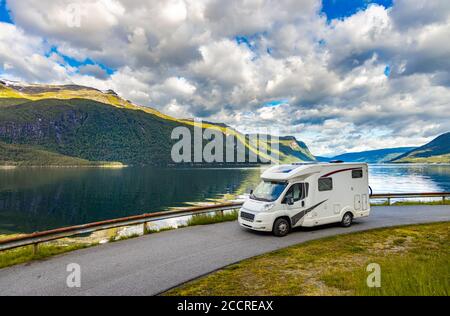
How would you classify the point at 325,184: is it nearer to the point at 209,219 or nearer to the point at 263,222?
the point at 263,222

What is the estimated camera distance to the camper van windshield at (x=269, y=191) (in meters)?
12.8

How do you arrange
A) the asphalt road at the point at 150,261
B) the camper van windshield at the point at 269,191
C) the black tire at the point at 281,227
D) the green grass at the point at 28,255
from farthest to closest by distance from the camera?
the camper van windshield at the point at 269,191 → the black tire at the point at 281,227 → the green grass at the point at 28,255 → the asphalt road at the point at 150,261

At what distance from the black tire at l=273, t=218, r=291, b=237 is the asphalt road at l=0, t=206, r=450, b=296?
1.06 ft

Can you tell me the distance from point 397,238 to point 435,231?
275 cm

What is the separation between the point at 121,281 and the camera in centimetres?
725

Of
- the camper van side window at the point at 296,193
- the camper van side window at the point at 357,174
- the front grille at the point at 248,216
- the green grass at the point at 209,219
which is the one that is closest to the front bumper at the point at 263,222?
the front grille at the point at 248,216

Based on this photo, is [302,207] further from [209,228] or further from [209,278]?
[209,278]

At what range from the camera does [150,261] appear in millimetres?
8906

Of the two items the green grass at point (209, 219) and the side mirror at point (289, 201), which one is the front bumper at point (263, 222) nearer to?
the side mirror at point (289, 201)

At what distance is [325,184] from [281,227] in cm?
314

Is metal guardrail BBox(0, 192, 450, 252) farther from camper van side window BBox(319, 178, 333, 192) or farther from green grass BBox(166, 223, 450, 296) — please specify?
green grass BBox(166, 223, 450, 296)

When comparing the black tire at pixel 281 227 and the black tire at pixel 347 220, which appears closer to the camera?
the black tire at pixel 281 227

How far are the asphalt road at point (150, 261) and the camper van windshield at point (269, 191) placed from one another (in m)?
1.65
